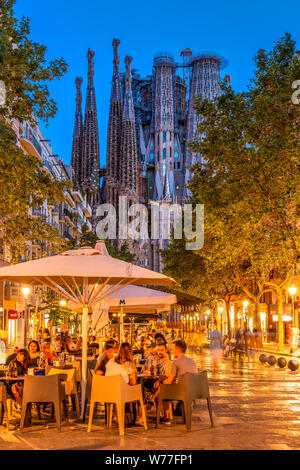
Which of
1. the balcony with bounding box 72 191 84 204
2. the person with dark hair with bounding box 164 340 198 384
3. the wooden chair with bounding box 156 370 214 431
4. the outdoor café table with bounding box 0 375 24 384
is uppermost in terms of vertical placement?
the balcony with bounding box 72 191 84 204

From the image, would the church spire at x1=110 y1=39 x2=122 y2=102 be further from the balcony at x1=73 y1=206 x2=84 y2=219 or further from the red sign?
the red sign

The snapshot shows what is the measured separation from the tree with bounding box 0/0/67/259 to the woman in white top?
6.88 metres

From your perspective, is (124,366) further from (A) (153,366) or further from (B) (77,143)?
(B) (77,143)

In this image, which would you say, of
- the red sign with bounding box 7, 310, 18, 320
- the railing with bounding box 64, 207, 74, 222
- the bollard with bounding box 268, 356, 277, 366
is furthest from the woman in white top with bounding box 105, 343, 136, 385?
the railing with bounding box 64, 207, 74, 222

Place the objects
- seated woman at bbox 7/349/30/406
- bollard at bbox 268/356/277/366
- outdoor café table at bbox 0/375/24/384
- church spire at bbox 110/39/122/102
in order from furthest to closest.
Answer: church spire at bbox 110/39/122/102, bollard at bbox 268/356/277/366, seated woman at bbox 7/349/30/406, outdoor café table at bbox 0/375/24/384

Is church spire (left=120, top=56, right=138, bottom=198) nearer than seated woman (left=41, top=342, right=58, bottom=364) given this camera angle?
No

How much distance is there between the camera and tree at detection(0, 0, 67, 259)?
15.9m

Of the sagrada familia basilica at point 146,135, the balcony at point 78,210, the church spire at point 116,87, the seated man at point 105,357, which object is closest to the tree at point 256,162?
the seated man at point 105,357

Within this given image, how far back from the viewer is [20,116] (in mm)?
16891

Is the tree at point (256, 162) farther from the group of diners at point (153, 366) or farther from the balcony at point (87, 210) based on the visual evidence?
the balcony at point (87, 210)

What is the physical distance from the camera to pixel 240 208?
26078 millimetres

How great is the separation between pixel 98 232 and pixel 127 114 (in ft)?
78.5

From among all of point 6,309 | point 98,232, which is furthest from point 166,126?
point 6,309
